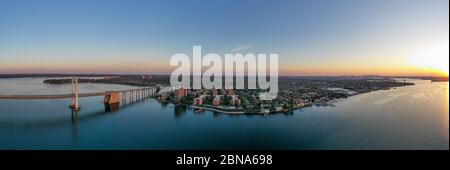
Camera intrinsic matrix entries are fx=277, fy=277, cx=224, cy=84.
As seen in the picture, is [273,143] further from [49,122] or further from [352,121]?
[49,122]

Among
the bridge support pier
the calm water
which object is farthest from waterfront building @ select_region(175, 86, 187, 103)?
the calm water

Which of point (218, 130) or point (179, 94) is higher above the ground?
point (179, 94)

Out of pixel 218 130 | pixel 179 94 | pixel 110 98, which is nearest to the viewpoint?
pixel 218 130

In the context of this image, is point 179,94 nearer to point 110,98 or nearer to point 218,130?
point 110,98

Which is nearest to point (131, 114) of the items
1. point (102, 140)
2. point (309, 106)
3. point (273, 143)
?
point (102, 140)

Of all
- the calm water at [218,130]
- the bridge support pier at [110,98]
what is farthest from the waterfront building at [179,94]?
the calm water at [218,130]

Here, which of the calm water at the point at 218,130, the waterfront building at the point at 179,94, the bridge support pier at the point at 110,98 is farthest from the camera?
the waterfront building at the point at 179,94

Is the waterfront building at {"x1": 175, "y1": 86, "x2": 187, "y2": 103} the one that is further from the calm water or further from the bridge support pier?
the calm water

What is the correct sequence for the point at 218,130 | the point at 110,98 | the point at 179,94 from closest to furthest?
1. the point at 218,130
2. the point at 110,98
3. the point at 179,94

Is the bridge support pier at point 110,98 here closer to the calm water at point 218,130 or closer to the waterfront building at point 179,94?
the calm water at point 218,130

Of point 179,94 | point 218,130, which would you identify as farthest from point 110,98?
point 218,130
